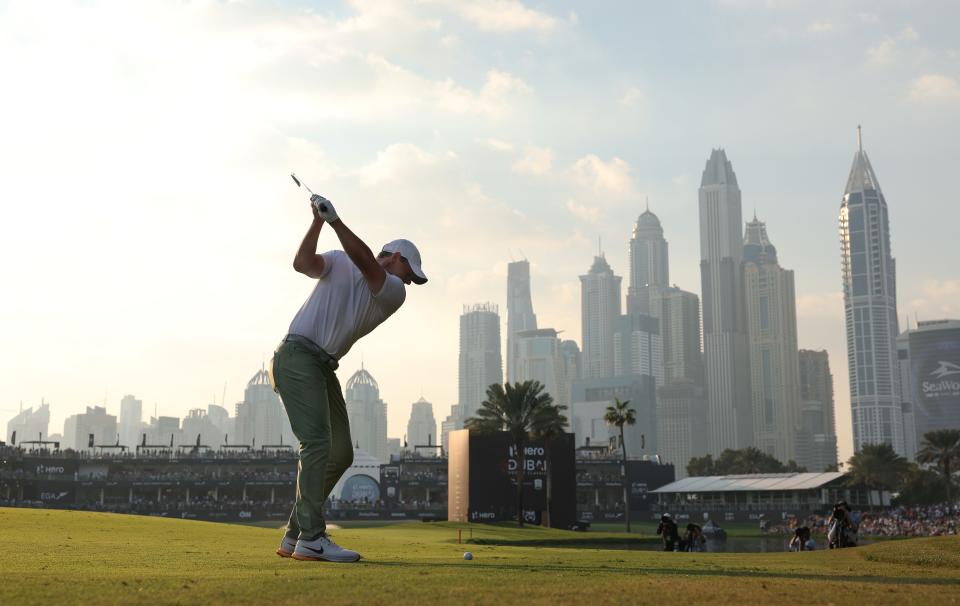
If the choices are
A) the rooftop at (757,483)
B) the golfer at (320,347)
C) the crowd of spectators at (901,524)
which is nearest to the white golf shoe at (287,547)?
the golfer at (320,347)

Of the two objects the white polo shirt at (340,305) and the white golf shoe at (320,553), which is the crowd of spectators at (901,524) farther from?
the white polo shirt at (340,305)

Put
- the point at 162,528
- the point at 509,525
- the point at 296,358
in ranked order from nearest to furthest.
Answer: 1. the point at 296,358
2. the point at 162,528
3. the point at 509,525

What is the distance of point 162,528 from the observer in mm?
28094

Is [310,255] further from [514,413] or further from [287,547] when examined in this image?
[514,413]

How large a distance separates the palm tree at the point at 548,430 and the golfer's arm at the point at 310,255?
69957 mm

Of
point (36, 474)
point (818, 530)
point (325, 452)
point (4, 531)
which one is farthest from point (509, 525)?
point (36, 474)

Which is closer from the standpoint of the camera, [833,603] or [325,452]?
[833,603]

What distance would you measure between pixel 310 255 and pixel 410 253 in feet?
3.71

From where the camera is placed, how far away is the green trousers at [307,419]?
32.9 ft

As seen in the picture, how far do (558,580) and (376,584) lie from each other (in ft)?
5.14

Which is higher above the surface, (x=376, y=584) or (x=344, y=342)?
(x=344, y=342)

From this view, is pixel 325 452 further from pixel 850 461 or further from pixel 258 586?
pixel 850 461

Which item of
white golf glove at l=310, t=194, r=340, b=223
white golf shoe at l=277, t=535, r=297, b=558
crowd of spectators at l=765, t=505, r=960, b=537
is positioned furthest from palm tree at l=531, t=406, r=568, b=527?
white golf glove at l=310, t=194, r=340, b=223

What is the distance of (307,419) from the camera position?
10.1 metres
